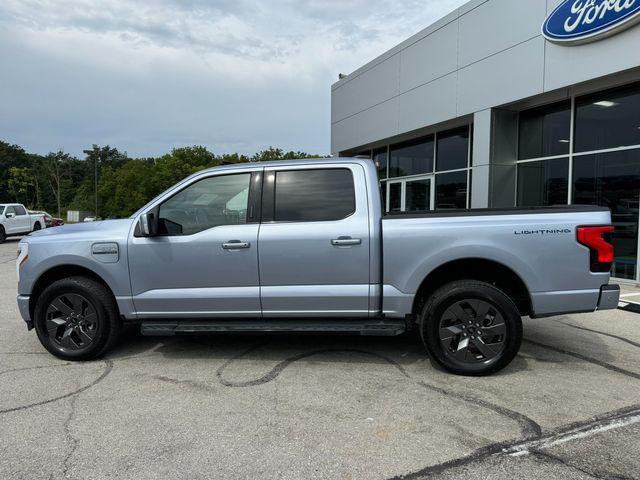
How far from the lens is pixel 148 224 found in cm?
425

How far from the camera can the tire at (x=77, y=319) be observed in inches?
176

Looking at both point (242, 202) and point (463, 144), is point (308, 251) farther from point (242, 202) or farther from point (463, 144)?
point (463, 144)

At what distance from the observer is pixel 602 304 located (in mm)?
4039

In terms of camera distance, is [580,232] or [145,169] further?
[145,169]

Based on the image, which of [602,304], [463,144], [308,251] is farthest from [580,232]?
[463,144]

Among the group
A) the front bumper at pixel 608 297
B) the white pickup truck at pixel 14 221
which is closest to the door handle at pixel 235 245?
the front bumper at pixel 608 297

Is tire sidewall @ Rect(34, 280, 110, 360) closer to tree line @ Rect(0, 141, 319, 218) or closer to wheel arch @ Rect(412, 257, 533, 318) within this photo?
wheel arch @ Rect(412, 257, 533, 318)

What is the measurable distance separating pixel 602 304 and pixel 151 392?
3972 millimetres

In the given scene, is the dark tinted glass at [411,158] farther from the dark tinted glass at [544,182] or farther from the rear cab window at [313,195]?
the rear cab window at [313,195]

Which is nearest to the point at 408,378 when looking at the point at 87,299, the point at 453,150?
the point at 87,299

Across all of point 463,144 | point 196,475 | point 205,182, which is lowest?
point 196,475

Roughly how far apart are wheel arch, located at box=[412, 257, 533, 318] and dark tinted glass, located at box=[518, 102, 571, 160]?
7484 millimetres

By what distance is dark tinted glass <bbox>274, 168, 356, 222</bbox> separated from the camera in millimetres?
4371

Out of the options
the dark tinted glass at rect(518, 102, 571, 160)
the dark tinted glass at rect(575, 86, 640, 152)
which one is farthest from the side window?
the dark tinted glass at rect(518, 102, 571, 160)
